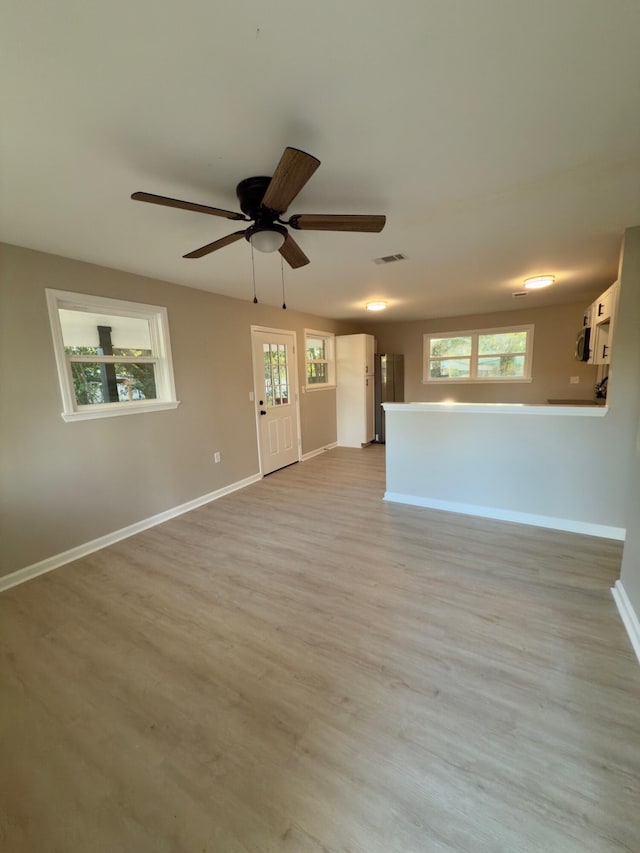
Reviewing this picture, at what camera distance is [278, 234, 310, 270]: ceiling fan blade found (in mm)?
1922

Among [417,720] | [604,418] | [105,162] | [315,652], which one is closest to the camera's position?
[417,720]

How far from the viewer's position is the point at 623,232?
2.50 metres

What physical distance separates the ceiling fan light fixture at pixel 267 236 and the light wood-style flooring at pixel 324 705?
7.12 ft

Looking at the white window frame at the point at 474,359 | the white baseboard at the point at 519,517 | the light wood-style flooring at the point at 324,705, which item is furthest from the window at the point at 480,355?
the light wood-style flooring at the point at 324,705

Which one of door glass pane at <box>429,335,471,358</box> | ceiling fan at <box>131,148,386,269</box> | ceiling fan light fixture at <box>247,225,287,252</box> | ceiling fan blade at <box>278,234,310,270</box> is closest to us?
ceiling fan at <box>131,148,386,269</box>

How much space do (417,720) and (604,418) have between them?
2701mm

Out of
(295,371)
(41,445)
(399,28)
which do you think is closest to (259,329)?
(295,371)

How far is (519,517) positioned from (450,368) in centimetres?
397

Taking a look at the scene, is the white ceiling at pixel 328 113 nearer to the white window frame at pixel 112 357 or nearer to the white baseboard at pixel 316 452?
the white window frame at pixel 112 357

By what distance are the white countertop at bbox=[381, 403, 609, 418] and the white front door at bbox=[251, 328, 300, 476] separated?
1.90 meters

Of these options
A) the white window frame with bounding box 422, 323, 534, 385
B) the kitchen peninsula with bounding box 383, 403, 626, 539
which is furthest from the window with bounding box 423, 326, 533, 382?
the kitchen peninsula with bounding box 383, 403, 626, 539

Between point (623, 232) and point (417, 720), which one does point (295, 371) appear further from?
point (417, 720)

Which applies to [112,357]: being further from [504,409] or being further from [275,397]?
[504,409]

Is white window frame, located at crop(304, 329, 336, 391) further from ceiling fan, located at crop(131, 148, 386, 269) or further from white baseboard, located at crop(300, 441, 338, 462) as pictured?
A: ceiling fan, located at crop(131, 148, 386, 269)
